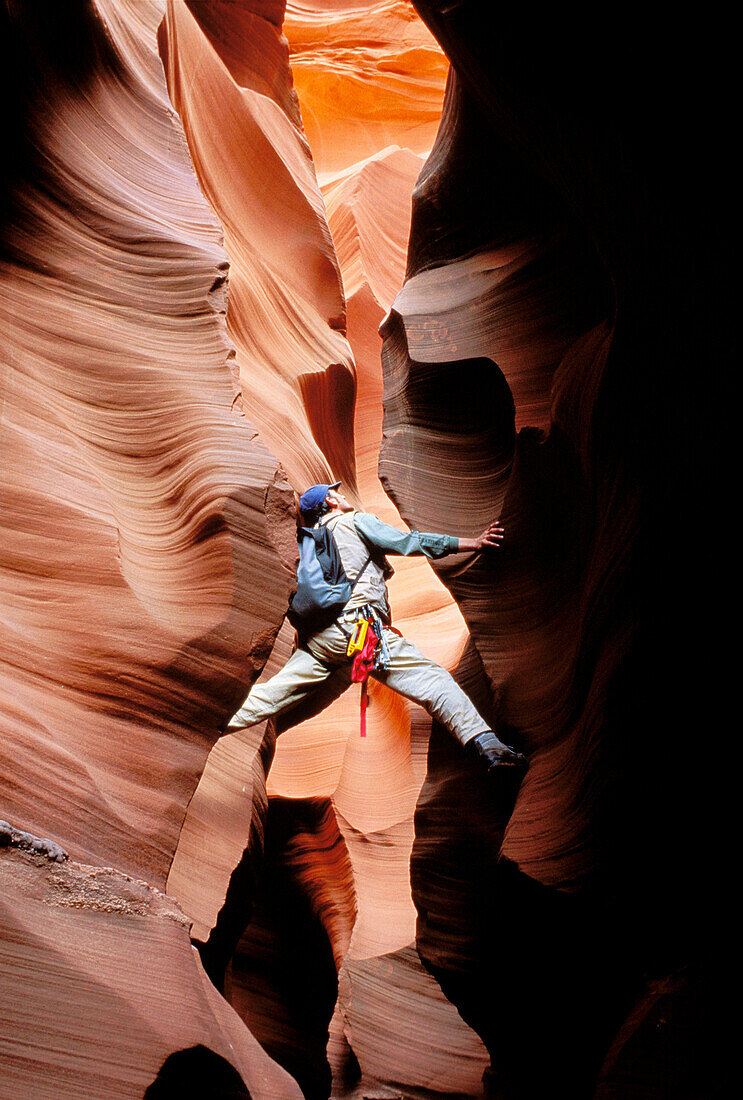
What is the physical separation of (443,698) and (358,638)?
1.56ft

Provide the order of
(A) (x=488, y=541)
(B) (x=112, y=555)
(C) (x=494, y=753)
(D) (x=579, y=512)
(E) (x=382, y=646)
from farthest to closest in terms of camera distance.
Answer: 1. (E) (x=382, y=646)
2. (A) (x=488, y=541)
3. (C) (x=494, y=753)
4. (D) (x=579, y=512)
5. (B) (x=112, y=555)

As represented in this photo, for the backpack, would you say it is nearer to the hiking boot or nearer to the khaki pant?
the khaki pant

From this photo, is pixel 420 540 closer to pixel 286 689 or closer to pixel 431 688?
pixel 431 688

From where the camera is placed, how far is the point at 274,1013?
633 cm

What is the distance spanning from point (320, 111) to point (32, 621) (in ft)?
32.8

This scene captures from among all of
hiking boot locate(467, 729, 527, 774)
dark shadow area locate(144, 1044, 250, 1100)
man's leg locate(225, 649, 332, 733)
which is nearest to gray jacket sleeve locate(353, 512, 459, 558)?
man's leg locate(225, 649, 332, 733)

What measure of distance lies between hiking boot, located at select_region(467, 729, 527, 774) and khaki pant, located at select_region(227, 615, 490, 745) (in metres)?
0.05

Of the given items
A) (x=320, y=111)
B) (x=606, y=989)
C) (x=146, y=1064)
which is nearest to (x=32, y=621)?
(x=146, y=1064)

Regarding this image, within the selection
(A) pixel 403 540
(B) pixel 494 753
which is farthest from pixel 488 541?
(B) pixel 494 753

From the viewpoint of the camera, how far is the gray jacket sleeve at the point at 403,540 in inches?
159

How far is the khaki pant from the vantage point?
13.4ft

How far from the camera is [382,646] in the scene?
171 inches

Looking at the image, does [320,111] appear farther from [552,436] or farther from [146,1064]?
[146,1064]

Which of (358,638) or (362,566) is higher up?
(362,566)
